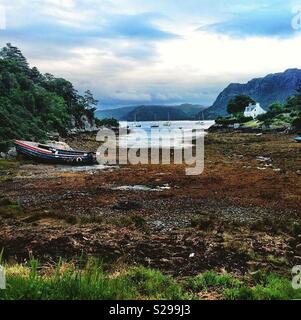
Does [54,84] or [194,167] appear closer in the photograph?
[194,167]

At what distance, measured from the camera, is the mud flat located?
35.6 ft

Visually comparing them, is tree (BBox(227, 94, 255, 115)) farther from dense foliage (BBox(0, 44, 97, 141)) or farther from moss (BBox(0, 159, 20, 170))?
moss (BBox(0, 159, 20, 170))

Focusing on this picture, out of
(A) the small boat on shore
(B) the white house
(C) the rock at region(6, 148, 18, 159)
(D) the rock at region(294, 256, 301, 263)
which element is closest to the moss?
(A) the small boat on shore

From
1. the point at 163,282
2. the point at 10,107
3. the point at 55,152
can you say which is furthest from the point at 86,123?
the point at 163,282

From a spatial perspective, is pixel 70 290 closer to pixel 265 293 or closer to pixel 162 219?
pixel 265 293

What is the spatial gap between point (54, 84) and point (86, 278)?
361ft

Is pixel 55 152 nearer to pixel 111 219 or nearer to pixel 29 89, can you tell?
pixel 111 219

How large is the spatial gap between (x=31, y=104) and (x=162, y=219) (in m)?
58.2

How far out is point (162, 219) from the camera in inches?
605

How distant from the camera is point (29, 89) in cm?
7600

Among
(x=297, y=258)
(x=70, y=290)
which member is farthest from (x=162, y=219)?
(x=70, y=290)

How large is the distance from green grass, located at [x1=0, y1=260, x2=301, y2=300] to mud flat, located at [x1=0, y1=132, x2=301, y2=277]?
1.46 metres

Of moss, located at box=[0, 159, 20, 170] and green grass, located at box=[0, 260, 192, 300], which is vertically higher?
green grass, located at box=[0, 260, 192, 300]

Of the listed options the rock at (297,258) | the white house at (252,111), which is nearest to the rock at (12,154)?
the rock at (297,258)
